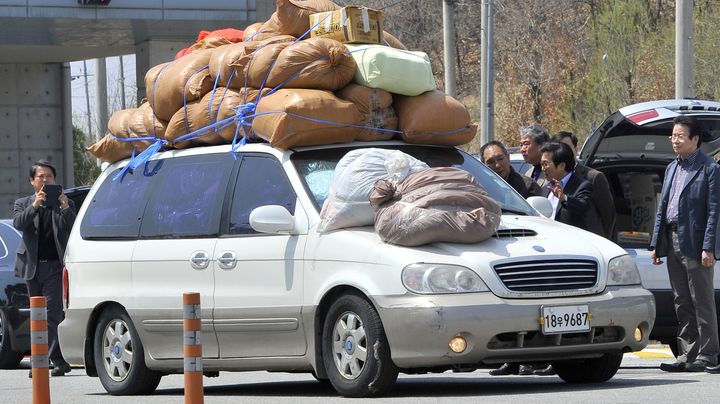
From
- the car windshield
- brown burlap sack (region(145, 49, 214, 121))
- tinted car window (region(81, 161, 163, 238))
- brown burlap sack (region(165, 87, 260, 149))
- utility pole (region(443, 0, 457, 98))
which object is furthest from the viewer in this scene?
utility pole (region(443, 0, 457, 98))

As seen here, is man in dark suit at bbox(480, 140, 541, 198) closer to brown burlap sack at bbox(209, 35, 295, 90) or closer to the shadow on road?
the shadow on road

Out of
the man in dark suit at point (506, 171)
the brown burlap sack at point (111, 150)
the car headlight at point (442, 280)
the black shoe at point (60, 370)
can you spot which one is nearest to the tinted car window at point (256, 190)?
the car headlight at point (442, 280)

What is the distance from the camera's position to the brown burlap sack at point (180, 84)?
11.3 metres

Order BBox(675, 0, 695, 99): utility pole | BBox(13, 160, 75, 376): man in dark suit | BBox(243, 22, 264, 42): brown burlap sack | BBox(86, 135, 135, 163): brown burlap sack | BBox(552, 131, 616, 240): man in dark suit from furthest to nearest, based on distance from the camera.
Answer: BBox(675, 0, 695, 99): utility pole, BBox(13, 160, 75, 376): man in dark suit, BBox(552, 131, 616, 240): man in dark suit, BBox(86, 135, 135, 163): brown burlap sack, BBox(243, 22, 264, 42): brown burlap sack

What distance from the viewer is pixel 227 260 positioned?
34.1ft

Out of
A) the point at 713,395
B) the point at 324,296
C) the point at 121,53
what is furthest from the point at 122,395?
the point at 121,53

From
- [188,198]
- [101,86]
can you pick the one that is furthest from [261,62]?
[101,86]

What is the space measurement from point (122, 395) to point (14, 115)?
2529 centimetres

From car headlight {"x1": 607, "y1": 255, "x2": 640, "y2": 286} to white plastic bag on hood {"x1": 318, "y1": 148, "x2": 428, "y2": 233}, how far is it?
53.9 inches

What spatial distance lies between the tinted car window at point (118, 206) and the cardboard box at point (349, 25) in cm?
156

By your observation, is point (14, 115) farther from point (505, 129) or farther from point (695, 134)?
point (695, 134)

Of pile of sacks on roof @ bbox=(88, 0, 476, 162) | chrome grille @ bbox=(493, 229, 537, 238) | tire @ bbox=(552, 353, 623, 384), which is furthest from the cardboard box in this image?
tire @ bbox=(552, 353, 623, 384)

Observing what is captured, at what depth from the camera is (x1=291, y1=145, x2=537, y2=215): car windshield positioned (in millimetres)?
10281

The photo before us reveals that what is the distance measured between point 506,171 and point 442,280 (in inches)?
145
